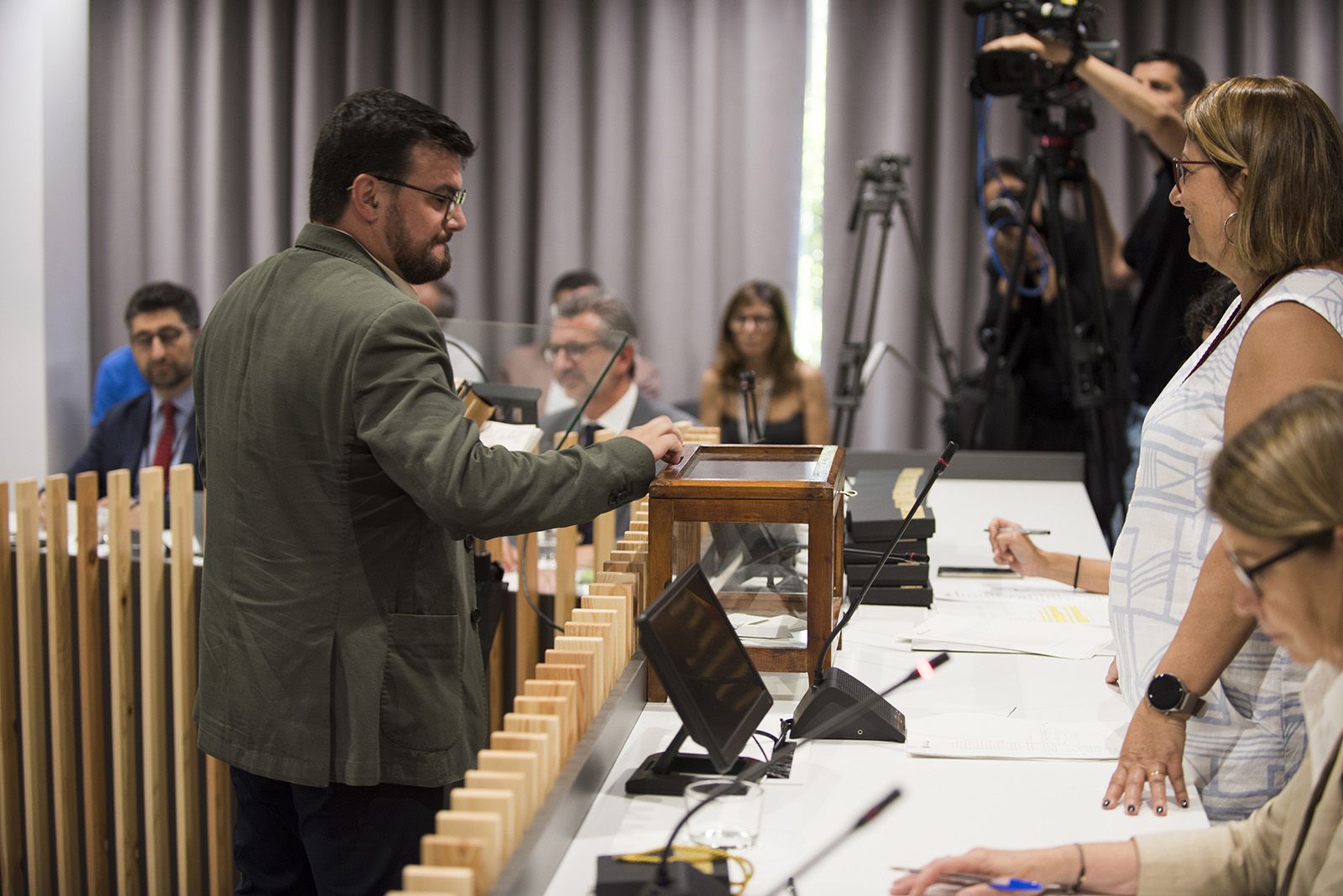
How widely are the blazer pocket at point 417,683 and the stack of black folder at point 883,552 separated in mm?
758

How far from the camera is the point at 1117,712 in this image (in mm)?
1678

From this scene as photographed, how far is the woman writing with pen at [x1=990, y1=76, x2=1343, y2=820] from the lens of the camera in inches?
56.1

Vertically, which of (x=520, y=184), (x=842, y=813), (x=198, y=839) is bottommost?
(x=198, y=839)

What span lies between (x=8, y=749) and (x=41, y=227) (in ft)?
8.93

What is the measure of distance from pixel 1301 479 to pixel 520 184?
4.51 meters

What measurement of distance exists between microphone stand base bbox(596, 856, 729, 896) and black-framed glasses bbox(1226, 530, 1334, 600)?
50 cm

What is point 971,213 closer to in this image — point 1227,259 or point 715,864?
point 1227,259

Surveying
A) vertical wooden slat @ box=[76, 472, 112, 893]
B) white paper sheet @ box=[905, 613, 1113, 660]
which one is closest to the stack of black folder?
white paper sheet @ box=[905, 613, 1113, 660]

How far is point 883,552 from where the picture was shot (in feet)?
7.23

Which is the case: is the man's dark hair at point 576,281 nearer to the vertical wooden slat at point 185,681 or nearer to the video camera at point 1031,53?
the video camera at point 1031,53

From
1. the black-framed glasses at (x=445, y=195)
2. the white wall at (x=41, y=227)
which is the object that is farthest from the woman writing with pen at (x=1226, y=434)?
the white wall at (x=41, y=227)

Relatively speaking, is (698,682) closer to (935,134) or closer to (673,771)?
(673,771)

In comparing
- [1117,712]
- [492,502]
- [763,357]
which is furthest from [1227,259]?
[763,357]

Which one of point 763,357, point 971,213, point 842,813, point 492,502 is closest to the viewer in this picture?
point 842,813
